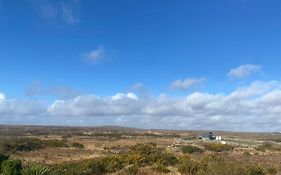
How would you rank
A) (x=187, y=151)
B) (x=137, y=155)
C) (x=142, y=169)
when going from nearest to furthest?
(x=142, y=169), (x=137, y=155), (x=187, y=151)

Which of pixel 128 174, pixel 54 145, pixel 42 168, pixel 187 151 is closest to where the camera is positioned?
pixel 42 168

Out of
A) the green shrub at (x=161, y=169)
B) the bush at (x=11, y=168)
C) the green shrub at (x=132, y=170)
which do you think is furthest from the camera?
the green shrub at (x=161, y=169)

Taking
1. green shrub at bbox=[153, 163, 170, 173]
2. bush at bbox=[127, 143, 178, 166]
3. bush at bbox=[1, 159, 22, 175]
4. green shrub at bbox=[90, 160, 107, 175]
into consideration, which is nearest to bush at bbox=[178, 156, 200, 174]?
green shrub at bbox=[153, 163, 170, 173]

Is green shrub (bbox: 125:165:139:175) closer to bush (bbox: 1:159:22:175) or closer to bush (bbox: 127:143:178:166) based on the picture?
bush (bbox: 127:143:178:166)

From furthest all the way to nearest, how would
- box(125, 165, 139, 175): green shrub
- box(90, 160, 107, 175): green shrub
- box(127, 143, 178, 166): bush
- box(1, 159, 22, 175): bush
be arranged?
1. box(127, 143, 178, 166): bush
2. box(90, 160, 107, 175): green shrub
3. box(125, 165, 139, 175): green shrub
4. box(1, 159, 22, 175): bush

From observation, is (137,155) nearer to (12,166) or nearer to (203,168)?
(203,168)

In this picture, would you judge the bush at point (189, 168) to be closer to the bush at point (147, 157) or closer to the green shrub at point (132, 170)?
the green shrub at point (132, 170)

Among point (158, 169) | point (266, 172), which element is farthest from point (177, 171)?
point (266, 172)

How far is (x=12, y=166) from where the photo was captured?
769 inches

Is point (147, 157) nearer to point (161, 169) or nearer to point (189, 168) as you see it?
point (161, 169)

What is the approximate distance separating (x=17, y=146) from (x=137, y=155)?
84.9 feet

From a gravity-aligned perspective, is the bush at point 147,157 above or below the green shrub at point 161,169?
above

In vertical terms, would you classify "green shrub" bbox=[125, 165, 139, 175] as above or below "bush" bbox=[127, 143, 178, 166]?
below

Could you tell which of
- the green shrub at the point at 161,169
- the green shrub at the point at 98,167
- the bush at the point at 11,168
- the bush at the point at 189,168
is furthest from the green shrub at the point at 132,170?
the bush at the point at 11,168
